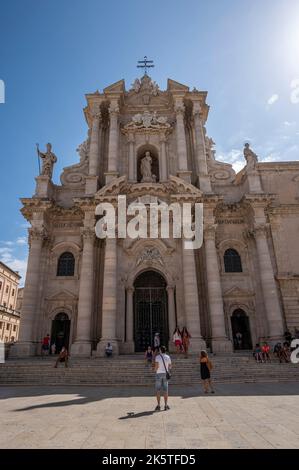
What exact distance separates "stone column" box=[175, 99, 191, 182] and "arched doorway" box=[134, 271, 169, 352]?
8.25m

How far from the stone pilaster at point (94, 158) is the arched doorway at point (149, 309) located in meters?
8.00

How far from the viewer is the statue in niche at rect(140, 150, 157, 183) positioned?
25.3 m

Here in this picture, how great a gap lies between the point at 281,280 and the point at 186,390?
12976mm

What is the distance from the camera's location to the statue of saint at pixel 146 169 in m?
25.4

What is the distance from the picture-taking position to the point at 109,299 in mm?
20375

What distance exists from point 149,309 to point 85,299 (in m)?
4.92

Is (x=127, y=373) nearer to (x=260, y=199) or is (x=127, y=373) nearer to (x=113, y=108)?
(x=260, y=199)

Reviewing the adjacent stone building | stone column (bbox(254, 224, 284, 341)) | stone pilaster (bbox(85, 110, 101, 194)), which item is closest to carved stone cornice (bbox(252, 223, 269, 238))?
stone column (bbox(254, 224, 284, 341))

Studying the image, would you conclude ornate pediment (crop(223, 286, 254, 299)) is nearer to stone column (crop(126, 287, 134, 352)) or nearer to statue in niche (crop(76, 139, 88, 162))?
stone column (crop(126, 287, 134, 352))

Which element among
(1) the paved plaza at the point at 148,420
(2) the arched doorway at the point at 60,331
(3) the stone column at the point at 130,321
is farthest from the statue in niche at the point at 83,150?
(1) the paved plaza at the point at 148,420

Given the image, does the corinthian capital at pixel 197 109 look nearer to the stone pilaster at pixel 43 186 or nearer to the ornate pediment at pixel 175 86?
the ornate pediment at pixel 175 86

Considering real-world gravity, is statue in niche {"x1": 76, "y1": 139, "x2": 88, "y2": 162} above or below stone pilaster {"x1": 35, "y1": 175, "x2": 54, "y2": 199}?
above

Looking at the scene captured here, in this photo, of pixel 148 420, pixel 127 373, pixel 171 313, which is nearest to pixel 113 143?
pixel 171 313
